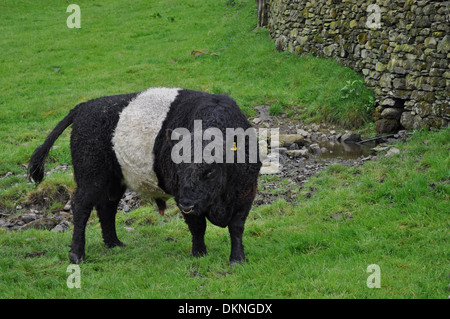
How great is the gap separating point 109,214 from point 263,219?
8.66 feet

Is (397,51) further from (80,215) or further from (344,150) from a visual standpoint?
(80,215)

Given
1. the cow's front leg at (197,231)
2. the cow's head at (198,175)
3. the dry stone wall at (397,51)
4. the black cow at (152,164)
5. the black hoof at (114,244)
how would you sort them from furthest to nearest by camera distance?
the dry stone wall at (397,51), the black hoof at (114,244), the cow's front leg at (197,231), the black cow at (152,164), the cow's head at (198,175)

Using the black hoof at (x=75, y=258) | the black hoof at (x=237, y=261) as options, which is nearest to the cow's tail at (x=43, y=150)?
the black hoof at (x=75, y=258)

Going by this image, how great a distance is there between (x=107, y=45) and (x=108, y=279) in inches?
810

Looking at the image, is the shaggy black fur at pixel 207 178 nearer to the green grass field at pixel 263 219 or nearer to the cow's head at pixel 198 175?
the cow's head at pixel 198 175

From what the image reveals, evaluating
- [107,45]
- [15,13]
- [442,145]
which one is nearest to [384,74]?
[442,145]

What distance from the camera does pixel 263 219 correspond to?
342 inches

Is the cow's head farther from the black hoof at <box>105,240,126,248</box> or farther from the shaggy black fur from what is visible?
the black hoof at <box>105,240,126,248</box>

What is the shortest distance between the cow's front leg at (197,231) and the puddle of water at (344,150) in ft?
19.4

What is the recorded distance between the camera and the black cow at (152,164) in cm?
610

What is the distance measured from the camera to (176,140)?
6.31m

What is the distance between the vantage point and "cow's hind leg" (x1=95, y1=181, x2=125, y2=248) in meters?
7.65
